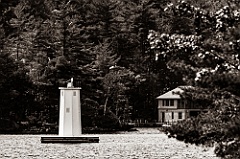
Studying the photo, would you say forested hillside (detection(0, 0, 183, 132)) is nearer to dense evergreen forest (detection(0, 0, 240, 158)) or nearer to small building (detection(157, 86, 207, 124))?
dense evergreen forest (detection(0, 0, 240, 158))

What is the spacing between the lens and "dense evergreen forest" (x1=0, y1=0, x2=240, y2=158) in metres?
15.5

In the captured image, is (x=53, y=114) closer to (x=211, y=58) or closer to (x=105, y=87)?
(x=105, y=87)

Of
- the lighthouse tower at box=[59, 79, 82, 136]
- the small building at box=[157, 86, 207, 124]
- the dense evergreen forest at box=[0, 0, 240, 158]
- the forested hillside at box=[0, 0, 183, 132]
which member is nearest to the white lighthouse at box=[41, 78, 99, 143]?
the lighthouse tower at box=[59, 79, 82, 136]

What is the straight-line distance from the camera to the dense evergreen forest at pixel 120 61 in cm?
1547

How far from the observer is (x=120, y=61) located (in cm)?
8119

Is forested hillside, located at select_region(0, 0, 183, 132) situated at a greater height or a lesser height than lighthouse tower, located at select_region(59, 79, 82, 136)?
greater

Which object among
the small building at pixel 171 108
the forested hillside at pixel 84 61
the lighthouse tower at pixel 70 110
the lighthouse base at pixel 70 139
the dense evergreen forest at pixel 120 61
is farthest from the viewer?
the small building at pixel 171 108

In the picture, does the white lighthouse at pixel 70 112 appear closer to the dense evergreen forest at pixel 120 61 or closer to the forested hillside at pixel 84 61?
the dense evergreen forest at pixel 120 61

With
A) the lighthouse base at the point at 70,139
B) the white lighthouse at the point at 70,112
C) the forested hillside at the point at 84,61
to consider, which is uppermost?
the forested hillside at the point at 84,61

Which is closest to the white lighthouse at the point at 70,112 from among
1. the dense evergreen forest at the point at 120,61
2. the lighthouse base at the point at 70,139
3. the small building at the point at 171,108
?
the lighthouse base at the point at 70,139

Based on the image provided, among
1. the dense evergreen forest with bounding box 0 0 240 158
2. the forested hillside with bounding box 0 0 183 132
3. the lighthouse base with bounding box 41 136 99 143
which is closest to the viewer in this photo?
the dense evergreen forest with bounding box 0 0 240 158

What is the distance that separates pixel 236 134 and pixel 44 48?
2168 inches

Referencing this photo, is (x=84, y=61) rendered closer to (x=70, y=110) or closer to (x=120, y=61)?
(x=120, y=61)

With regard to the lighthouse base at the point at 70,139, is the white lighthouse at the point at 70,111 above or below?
above
